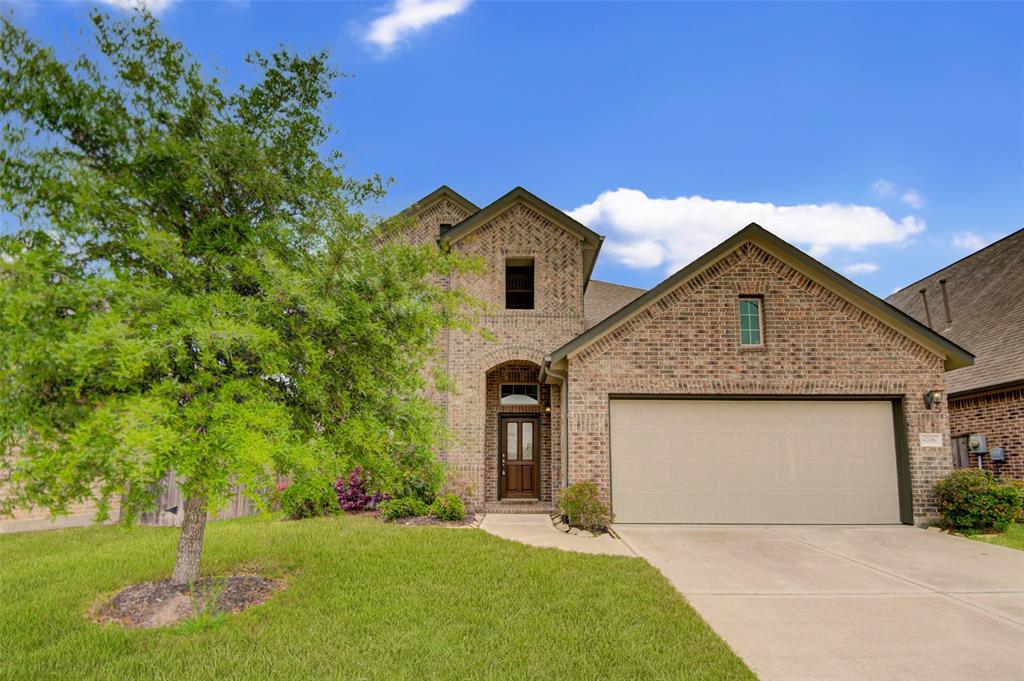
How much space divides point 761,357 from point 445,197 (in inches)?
376

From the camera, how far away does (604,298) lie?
18.8 meters

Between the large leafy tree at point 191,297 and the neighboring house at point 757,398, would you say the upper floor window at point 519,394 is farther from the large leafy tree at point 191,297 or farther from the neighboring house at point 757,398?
A: the large leafy tree at point 191,297

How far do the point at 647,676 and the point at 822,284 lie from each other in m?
9.76

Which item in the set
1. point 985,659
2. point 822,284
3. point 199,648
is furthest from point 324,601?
point 822,284

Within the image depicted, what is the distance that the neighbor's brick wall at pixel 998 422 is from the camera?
1171cm

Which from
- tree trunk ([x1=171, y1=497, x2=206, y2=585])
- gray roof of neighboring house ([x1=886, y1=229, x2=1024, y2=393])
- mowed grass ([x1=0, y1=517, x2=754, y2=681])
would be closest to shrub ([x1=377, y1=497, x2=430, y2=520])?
mowed grass ([x1=0, y1=517, x2=754, y2=681])

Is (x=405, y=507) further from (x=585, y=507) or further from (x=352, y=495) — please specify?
(x=585, y=507)

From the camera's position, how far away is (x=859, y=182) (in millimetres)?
14953

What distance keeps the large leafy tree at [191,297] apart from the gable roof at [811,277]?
5444mm

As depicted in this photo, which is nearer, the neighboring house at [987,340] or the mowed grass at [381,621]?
the mowed grass at [381,621]

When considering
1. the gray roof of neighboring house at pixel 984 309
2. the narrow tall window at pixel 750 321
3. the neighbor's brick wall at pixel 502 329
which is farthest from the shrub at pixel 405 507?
the gray roof of neighboring house at pixel 984 309

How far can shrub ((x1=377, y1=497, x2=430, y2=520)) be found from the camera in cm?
1092

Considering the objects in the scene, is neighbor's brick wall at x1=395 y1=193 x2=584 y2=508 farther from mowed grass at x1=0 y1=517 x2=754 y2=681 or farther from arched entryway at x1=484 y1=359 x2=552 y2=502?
mowed grass at x1=0 y1=517 x2=754 y2=681

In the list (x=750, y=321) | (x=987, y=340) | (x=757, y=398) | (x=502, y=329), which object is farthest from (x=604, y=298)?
(x=987, y=340)
